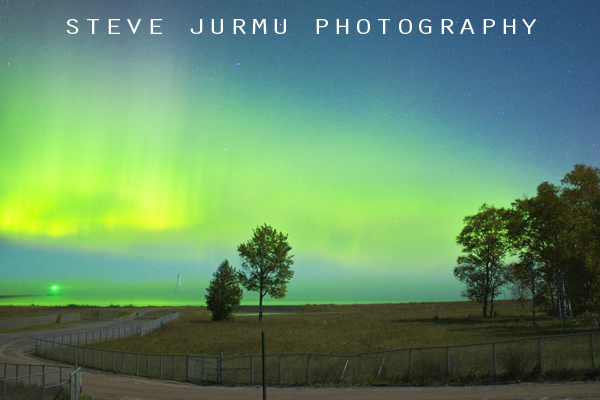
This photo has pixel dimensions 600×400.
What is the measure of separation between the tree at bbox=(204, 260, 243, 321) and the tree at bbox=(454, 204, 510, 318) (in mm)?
32846

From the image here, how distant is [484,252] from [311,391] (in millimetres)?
45445

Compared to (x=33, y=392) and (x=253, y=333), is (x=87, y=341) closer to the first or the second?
(x=253, y=333)

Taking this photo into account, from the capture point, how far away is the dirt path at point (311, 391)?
62.6ft

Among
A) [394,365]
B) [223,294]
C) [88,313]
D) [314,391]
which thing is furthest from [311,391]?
[88,313]

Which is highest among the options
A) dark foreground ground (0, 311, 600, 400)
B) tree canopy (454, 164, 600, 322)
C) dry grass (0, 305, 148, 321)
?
tree canopy (454, 164, 600, 322)

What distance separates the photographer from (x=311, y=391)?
24.4 m

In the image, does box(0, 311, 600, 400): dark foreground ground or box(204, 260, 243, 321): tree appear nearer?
box(0, 311, 600, 400): dark foreground ground

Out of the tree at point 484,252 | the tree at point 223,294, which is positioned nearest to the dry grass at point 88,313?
the tree at point 223,294

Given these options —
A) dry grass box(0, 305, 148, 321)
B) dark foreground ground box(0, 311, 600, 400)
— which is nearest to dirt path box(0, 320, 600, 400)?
dark foreground ground box(0, 311, 600, 400)

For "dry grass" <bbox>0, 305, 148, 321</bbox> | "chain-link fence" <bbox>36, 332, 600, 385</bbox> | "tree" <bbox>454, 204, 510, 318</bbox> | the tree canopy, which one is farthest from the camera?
"dry grass" <bbox>0, 305, 148, 321</bbox>

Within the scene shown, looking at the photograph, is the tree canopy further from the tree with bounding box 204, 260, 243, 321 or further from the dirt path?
the tree with bounding box 204, 260, 243, 321

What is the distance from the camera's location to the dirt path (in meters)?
19.1

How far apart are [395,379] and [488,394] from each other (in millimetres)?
5727

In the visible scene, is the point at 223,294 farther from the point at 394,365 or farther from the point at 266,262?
the point at 394,365
